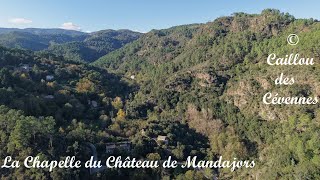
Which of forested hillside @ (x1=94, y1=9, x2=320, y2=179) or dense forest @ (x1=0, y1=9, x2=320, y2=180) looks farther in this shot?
forested hillside @ (x1=94, y1=9, x2=320, y2=179)

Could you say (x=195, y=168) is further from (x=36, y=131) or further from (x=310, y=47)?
(x=310, y=47)

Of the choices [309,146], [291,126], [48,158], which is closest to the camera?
[48,158]

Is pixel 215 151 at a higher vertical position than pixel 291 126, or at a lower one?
lower

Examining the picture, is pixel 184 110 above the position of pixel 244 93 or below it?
below

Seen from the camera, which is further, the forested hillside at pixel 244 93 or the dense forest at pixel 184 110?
the forested hillside at pixel 244 93

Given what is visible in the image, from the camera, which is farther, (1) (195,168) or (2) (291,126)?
(2) (291,126)

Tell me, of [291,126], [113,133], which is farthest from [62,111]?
[291,126]

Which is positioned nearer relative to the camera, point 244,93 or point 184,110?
point 244,93

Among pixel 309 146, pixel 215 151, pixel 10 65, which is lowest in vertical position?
pixel 215 151
